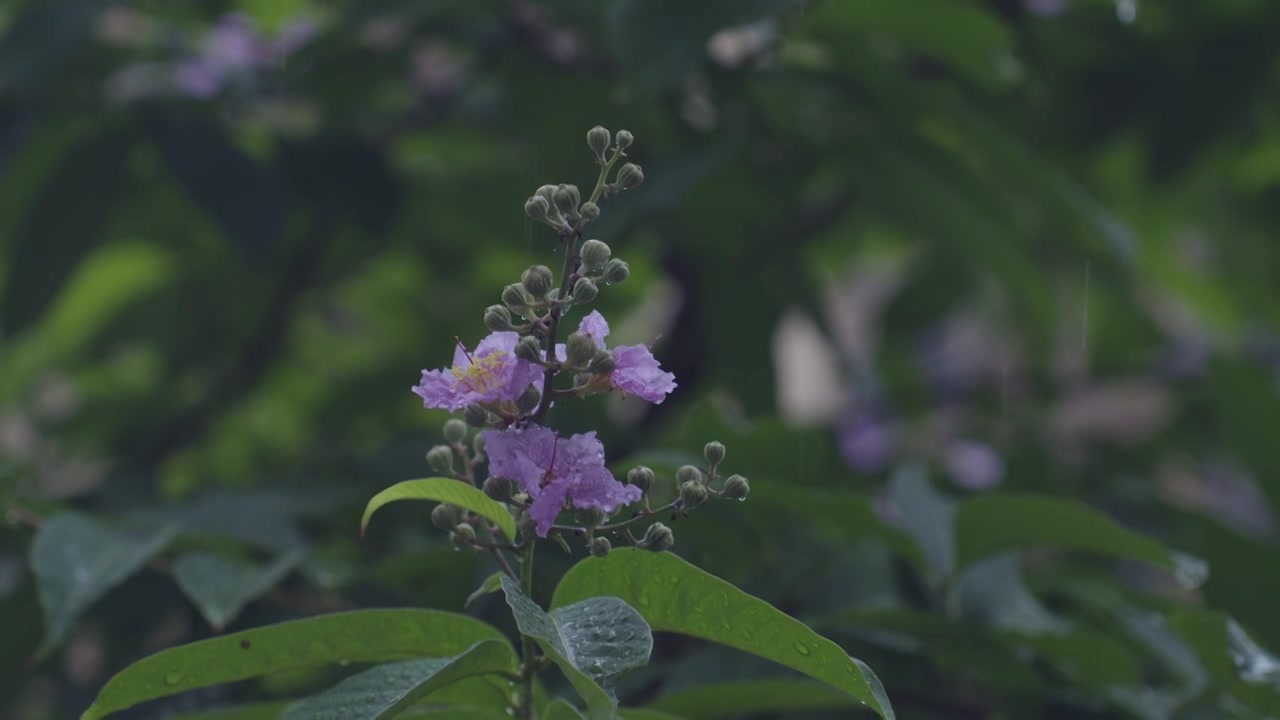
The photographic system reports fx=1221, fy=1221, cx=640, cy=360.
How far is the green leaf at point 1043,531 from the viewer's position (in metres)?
0.88

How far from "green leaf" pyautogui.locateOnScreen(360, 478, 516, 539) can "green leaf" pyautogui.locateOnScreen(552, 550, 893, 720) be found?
5cm

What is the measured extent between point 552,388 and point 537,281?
55mm

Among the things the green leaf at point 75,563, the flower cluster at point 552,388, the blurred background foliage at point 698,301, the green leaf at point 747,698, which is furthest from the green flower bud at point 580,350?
the green leaf at point 75,563

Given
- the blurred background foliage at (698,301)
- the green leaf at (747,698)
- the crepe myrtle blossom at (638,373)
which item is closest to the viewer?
the crepe myrtle blossom at (638,373)

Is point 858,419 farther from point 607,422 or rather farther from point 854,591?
point 854,591

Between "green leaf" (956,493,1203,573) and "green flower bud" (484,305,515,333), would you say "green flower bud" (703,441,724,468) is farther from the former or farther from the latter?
"green leaf" (956,493,1203,573)

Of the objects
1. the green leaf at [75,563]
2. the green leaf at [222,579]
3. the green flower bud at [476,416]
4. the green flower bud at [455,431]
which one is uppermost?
the green flower bud at [476,416]

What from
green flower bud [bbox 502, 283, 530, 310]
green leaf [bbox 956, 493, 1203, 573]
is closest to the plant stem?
green flower bud [bbox 502, 283, 530, 310]

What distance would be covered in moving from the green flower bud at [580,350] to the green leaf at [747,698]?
29 cm

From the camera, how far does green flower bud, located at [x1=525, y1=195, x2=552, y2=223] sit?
23.1 inches

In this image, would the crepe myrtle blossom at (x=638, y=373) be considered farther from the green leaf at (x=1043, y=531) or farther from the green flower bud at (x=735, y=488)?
the green leaf at (x=1043, y=531)

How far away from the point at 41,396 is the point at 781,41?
4.67 feet

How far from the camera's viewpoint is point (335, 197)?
4.62 ft

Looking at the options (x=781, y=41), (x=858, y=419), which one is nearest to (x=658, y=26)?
(x=781, y=41)
